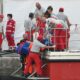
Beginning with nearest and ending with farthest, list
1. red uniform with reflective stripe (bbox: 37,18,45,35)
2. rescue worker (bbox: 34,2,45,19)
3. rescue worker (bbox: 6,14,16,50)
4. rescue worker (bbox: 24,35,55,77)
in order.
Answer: rescue worker (bbox: 24,35,55,77) < red uniform with reflective stripe (bbox: 37,18,45,35) < rescue worker (bbox: 34,2,45,19) < rescue worker (bbox: 6,14,16,50)

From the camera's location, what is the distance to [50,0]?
69.2 ft

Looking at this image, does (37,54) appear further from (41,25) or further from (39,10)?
(39,10)

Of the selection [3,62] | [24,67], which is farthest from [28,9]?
[24,67]

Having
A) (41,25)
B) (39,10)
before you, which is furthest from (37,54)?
(39,10)

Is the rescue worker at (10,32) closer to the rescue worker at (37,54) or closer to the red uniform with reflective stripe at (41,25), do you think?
the red uniform with reflective stripe at (41,25)

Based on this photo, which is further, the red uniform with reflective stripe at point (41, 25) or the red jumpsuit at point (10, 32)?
the red jumpsuit at point (10, 32)

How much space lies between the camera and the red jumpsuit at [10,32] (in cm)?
2040

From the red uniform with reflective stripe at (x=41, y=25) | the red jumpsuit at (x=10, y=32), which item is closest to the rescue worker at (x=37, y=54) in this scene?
the red uniform with reflective stripe at (x=41, y=25)

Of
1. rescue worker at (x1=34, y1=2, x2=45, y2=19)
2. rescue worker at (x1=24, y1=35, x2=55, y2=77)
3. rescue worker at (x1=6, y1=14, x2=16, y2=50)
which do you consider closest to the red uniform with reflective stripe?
rescue worker at (x1=24, y1=35, x2=55, y2=77)

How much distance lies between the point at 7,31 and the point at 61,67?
191 inches

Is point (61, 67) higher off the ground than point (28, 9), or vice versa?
point (28, 9)

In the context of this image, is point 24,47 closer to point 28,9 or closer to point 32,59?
point 32,59

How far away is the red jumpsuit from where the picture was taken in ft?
66.9

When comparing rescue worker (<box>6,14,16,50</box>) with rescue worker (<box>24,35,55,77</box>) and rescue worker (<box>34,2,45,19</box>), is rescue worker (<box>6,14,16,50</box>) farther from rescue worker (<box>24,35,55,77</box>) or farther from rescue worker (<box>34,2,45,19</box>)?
rescue worker (<box>24,35,55,77</box>)
